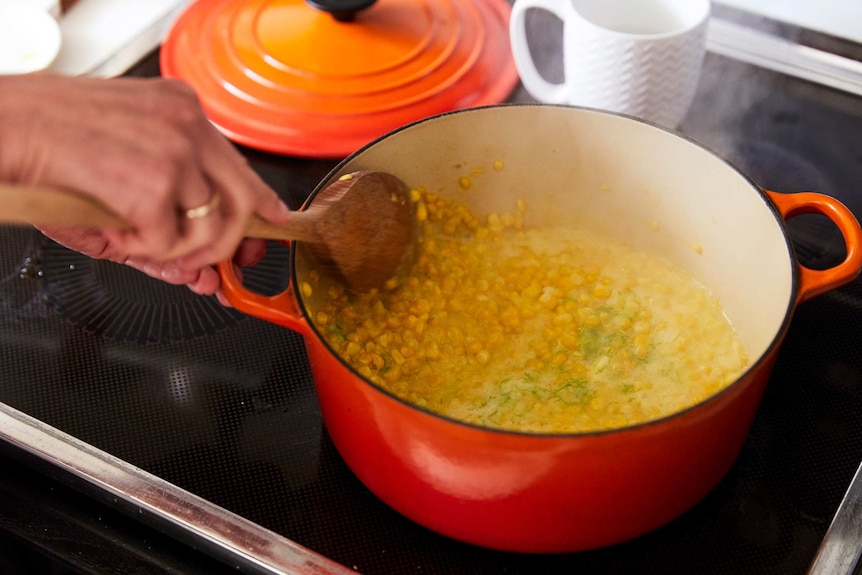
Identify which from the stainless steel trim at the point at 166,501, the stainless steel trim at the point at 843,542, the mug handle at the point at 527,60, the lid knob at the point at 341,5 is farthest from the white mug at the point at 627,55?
the stainless steel trim at the point at 166,501

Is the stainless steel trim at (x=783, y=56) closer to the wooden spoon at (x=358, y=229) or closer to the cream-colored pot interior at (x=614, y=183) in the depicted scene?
the cream-colored pot interior at (x=614, y=183)

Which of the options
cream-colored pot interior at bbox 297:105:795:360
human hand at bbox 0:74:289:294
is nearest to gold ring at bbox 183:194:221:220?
human hand at bbox 0:74:289:294

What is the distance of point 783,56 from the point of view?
1.42 metres

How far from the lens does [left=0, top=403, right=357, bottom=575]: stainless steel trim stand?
0.90 meters

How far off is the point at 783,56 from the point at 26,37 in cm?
124

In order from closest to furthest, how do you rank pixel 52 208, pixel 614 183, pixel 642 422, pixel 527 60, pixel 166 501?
pixel 52 208
pixel 642 422
pixel 166 501
pixel 614 183
pixel 527 60

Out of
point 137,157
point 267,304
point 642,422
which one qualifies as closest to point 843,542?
point 642,422

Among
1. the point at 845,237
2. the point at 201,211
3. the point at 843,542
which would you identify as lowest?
the point at 843,542

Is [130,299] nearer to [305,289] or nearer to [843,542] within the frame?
[305,289]

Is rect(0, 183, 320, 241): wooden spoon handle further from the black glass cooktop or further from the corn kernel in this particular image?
the black glass cooktop

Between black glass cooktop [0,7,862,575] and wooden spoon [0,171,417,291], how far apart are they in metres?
0.17

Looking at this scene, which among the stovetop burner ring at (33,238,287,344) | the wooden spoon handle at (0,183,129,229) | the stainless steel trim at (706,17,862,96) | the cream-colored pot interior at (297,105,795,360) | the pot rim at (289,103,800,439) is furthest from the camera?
the stainless steel trim at (706,17,862,96)

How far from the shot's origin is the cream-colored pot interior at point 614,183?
1.05 metres

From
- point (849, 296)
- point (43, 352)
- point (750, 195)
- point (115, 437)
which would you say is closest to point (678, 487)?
point (750, 195)
